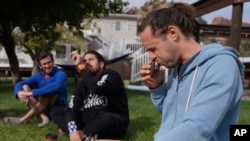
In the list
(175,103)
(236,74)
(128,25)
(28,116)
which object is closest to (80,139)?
(28,116)

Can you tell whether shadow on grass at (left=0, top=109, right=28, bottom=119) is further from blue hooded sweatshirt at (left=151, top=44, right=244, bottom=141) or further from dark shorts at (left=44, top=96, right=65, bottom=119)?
blue hooded sweatshirt at (left=151, top=44, right=244, bottom=141)

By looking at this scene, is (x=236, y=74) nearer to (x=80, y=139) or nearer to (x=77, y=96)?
(x=80, y=139)

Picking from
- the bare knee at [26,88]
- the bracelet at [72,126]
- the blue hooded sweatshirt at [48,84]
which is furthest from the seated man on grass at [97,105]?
the bare knee at [26,88]

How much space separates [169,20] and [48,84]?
454 centimetres

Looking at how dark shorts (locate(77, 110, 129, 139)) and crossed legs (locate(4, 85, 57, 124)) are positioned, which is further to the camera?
crossed legs (locate(4, 85, 57, 124))

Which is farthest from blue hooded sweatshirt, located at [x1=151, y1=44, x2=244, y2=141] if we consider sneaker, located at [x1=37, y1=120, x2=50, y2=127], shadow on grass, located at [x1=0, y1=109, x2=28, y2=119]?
shadow on grass, located at [x1=0, y1=109, x2=28, y2=119]

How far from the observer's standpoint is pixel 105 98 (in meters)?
5.16

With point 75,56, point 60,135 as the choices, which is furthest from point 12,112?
point 75,56

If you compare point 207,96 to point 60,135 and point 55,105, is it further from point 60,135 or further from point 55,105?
point 55,105

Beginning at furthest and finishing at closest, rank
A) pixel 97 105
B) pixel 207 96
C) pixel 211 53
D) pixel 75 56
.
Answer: pixel 97 105
pixel 75 56
pixel 211 53
pixel 207 96

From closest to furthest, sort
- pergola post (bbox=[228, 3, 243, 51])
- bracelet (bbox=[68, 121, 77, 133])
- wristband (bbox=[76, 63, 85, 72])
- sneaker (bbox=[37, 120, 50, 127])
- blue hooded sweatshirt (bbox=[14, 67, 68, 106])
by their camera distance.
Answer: wristband (bbox=[76, 63, 85, 72]) → bracelet (bbox=[68, 121, 77, 133]) → blue hooded sweatshirt (bbox=[14, 67, 68, 106]) → sneaker (bbox=[37, 120, 50, 127]) → pergola post (bbox=[228, 3, 243, 51])

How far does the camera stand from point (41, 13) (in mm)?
14758

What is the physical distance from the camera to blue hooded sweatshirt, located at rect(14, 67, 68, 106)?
6.09 meters

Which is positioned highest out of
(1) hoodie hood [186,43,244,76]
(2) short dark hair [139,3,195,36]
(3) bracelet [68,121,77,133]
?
(2) short dark hair [139,3,195,36]
